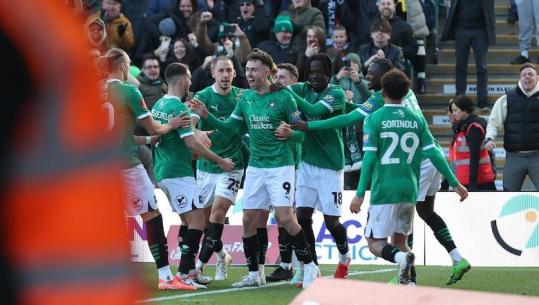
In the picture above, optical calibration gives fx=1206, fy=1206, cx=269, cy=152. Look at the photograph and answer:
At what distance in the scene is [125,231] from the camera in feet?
4.31

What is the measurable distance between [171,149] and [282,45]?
6079 millimetres

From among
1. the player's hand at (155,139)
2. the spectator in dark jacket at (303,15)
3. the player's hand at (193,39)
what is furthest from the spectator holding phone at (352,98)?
the player's hand at (155,139)

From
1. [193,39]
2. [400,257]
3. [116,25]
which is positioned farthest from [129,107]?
[116,25]

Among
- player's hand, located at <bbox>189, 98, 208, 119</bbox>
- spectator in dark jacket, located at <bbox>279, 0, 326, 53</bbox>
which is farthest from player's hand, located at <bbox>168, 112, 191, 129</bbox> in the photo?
spectator in dark jacket, located at <bbox>279, 0, 326, 53</bbox>

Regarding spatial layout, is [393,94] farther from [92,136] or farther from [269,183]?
[92,136]

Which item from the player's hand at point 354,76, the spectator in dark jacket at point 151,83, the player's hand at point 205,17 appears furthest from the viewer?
the player's hand at point 205,17

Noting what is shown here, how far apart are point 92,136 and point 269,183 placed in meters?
9.95

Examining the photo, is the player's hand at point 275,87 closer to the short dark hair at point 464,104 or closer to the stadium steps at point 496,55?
the short dark hair at point 464,104

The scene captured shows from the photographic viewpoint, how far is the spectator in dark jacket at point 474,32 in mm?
19938

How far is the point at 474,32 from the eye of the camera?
20.0 meters

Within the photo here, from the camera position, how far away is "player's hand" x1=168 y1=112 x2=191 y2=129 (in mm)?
11188

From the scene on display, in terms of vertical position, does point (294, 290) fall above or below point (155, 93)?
below

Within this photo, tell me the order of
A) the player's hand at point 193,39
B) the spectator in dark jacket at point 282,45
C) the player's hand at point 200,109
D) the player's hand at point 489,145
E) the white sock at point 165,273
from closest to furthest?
1. the white sock at point 165,273
2. the player's hand at point 200,109
3. the player's hand at point 489,145
4. the spectator in dark jacket at point 282,45
5. the player's hand at point 193,39

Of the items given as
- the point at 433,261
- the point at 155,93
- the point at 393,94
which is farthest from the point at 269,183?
the point at 155,93
